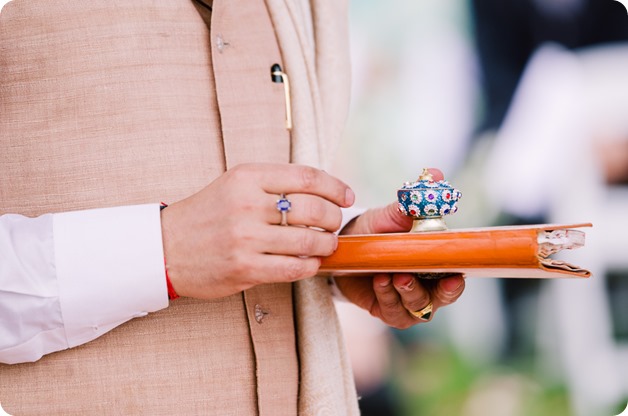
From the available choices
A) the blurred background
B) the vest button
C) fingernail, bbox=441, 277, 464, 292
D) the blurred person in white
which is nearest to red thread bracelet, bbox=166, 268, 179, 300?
the vest button

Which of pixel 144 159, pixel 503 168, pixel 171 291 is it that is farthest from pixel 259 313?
pixel 503 168

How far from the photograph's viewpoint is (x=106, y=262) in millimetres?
911

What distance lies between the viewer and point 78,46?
1.07 metres

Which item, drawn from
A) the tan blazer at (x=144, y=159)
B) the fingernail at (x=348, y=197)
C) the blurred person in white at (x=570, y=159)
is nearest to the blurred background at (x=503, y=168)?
the blurred person in white at (x=570, y=159)

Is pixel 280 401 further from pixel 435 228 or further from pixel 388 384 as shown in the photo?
pixel 388 384

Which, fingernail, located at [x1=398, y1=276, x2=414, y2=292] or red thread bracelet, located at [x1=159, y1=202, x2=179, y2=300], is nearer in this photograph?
red thread bracelet, located at [x1=159, y1=202, x2=179, y2=300]

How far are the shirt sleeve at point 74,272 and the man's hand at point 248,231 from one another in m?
0.03

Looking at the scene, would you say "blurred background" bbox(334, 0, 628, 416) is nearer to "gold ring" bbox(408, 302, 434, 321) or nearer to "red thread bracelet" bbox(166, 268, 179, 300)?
"gold ring" bbox(408, 302, 434, 321)

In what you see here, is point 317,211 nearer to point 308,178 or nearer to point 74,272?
point 308,178

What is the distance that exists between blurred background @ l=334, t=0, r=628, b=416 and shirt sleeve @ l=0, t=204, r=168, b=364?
238 cm

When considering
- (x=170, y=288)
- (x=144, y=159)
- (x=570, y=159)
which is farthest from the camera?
(x=570, y=159)

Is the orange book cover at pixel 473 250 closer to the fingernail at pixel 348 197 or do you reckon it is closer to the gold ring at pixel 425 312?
the fingernail at pixel 348 197

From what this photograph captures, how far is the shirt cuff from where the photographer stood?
0.90 m

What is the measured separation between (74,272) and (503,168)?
2608mm
